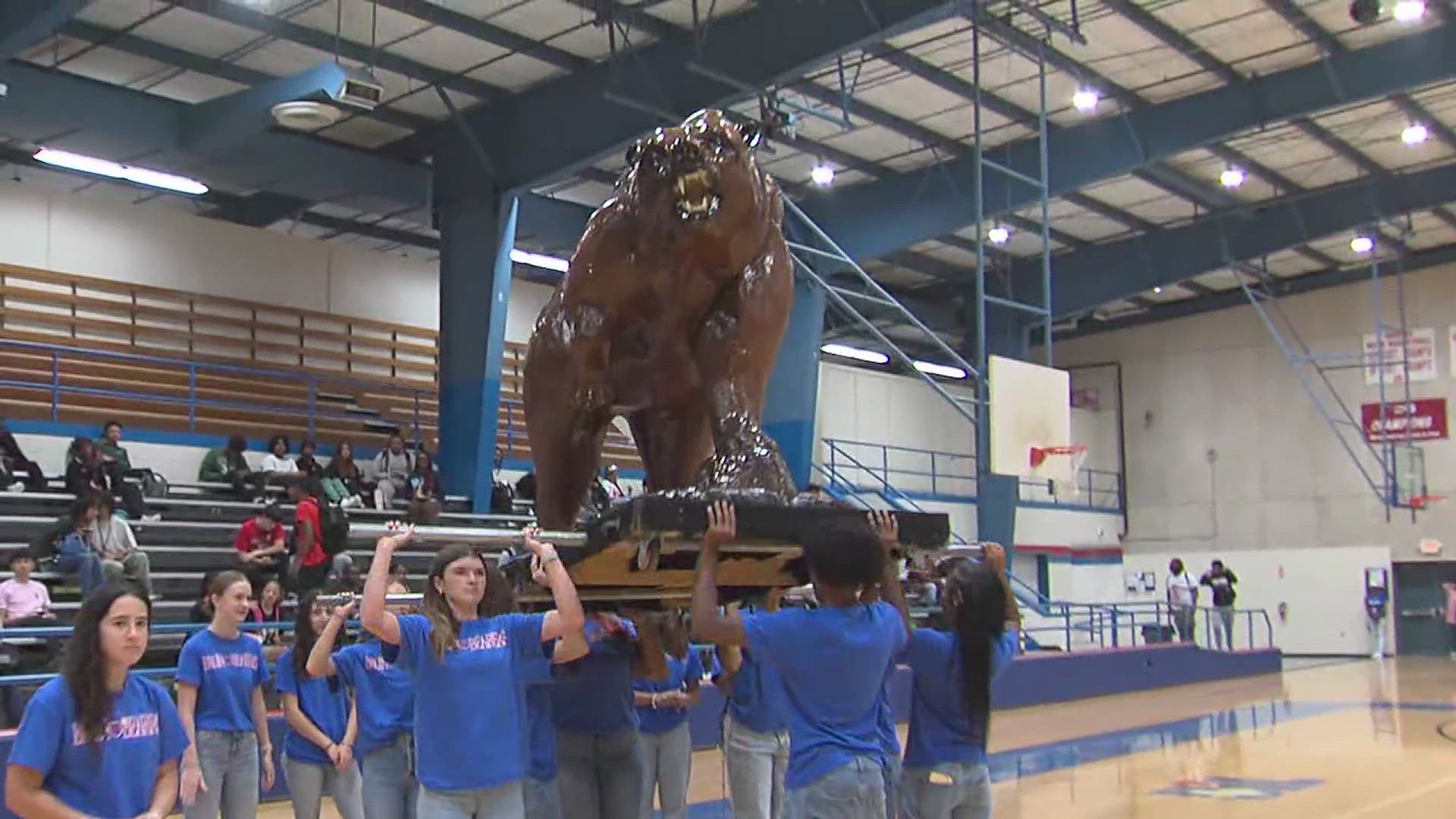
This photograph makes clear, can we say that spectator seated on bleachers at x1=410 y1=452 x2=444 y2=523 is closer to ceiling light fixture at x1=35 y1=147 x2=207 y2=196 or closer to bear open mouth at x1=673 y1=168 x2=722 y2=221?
ceiling light fixture at x1=35 y1=147 x2=207 y2=196

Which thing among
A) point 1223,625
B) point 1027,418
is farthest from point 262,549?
point 1223,625

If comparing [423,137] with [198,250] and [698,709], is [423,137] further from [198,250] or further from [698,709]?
[698,709]

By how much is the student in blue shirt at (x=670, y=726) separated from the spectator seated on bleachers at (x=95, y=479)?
9176mm

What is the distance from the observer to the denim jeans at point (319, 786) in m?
6.50

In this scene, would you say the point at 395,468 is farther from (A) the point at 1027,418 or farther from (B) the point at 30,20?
(A) the point at 1027,418

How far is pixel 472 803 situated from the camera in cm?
413

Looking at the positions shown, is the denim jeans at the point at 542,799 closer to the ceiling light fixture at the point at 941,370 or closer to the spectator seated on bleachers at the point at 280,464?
the spectator seated on bleachers at the point at 280,464

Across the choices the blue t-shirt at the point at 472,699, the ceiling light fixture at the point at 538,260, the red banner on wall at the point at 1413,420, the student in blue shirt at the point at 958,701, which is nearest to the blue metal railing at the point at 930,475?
the ceiling light fixture at the point at 538,260

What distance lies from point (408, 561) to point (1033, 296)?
46.2 feet

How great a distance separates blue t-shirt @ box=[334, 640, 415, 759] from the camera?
219 inches

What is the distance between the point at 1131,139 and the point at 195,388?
487 inches

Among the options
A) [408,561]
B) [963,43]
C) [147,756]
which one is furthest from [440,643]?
[963,43]

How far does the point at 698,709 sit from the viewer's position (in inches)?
518

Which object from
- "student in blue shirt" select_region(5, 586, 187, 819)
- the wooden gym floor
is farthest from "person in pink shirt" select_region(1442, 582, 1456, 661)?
"student in blue shirt" select_region(5, 586, 187, 819)
